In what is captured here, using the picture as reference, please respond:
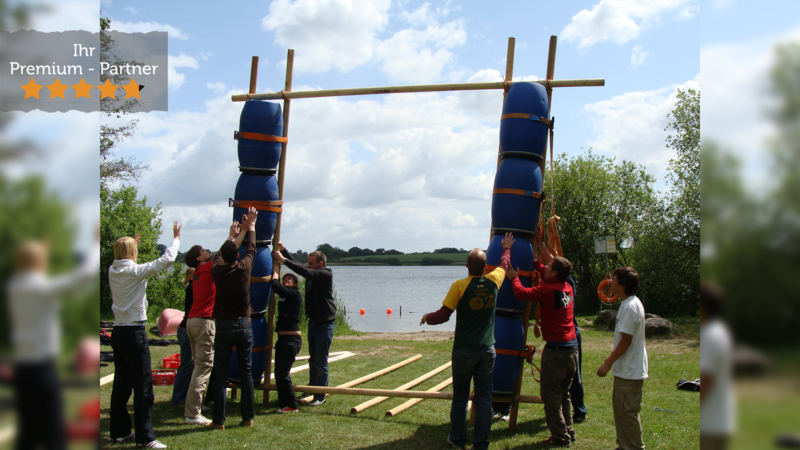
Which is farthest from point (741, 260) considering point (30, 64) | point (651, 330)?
point (651, 330)

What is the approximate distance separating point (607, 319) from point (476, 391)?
12782 millimetres

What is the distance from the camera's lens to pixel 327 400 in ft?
23.3

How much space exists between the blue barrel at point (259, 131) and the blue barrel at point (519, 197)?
297 centimetres

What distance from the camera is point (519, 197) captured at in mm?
5742

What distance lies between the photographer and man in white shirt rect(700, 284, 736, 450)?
2.93 feet

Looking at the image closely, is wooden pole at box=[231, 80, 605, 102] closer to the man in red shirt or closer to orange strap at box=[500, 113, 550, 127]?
orange strap at box=[500, 113, 550, 127]

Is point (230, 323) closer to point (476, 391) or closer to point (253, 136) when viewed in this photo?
point (253, 136)

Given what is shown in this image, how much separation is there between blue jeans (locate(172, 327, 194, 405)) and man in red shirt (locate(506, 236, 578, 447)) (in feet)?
13.7

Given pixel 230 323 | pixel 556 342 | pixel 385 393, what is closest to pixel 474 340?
pixel 556 342

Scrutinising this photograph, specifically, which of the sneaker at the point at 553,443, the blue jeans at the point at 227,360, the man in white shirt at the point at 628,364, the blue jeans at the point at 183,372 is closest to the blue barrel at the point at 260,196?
the blue jeans at the point at 227,360

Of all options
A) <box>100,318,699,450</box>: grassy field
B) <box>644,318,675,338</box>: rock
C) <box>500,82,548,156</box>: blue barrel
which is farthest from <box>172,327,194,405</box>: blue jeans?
<box>644,318,675,338</box>: rock

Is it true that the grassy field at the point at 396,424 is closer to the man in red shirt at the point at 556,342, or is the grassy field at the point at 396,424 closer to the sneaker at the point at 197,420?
the sneaker at the point at 197,420

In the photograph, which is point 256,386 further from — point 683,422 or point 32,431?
point 32,431

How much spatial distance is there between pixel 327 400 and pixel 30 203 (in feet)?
22.3
